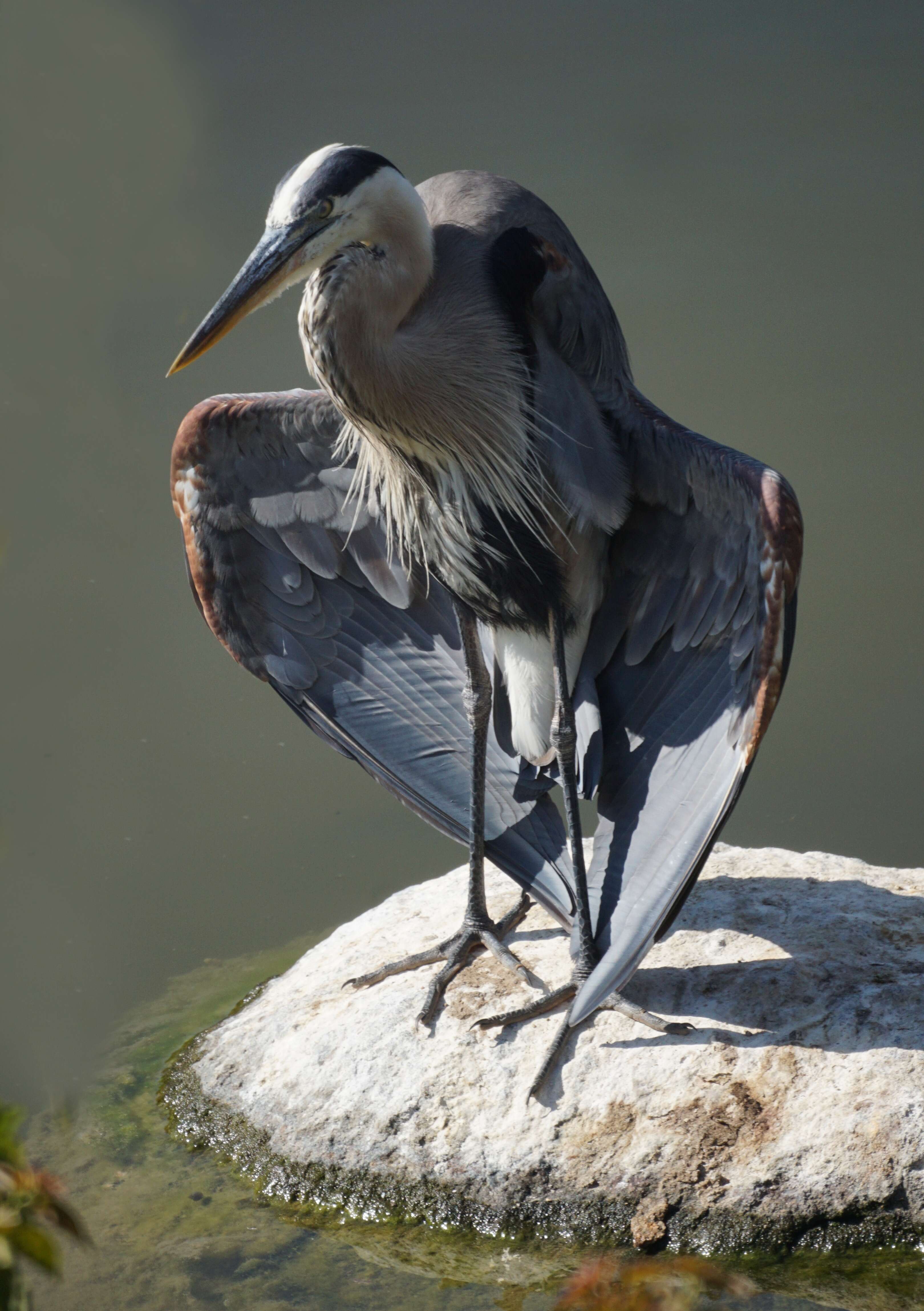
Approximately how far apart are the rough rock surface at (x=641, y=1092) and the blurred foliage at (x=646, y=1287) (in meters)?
0.94

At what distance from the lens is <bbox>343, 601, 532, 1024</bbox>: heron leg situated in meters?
2.25

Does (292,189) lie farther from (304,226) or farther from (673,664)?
(673,664)

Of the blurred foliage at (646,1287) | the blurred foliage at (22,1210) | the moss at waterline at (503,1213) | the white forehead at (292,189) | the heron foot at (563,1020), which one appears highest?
the white forehead at (292,189)

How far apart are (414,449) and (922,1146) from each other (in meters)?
1.34

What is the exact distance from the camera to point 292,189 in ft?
5.81

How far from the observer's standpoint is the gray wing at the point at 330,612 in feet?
7.53

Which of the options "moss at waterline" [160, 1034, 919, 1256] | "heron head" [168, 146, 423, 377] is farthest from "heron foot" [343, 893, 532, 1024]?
"heron head" [168, 146, 423, 377]

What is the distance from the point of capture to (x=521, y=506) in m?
2.12

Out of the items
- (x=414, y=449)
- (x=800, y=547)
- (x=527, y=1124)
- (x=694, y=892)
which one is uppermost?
(x=414, y=449)

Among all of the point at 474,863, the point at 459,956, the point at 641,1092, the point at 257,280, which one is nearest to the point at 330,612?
the point at 474,863

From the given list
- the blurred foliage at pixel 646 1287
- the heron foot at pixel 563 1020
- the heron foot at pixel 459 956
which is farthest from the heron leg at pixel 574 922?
the blurred foliage at pixel 646 1287

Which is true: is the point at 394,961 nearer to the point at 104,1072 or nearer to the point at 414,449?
the point at 104,1072

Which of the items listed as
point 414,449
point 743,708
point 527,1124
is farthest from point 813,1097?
point 414,449

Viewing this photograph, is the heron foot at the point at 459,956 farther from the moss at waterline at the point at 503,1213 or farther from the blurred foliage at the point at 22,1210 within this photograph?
the blurred foliage at the point at 22,1210
